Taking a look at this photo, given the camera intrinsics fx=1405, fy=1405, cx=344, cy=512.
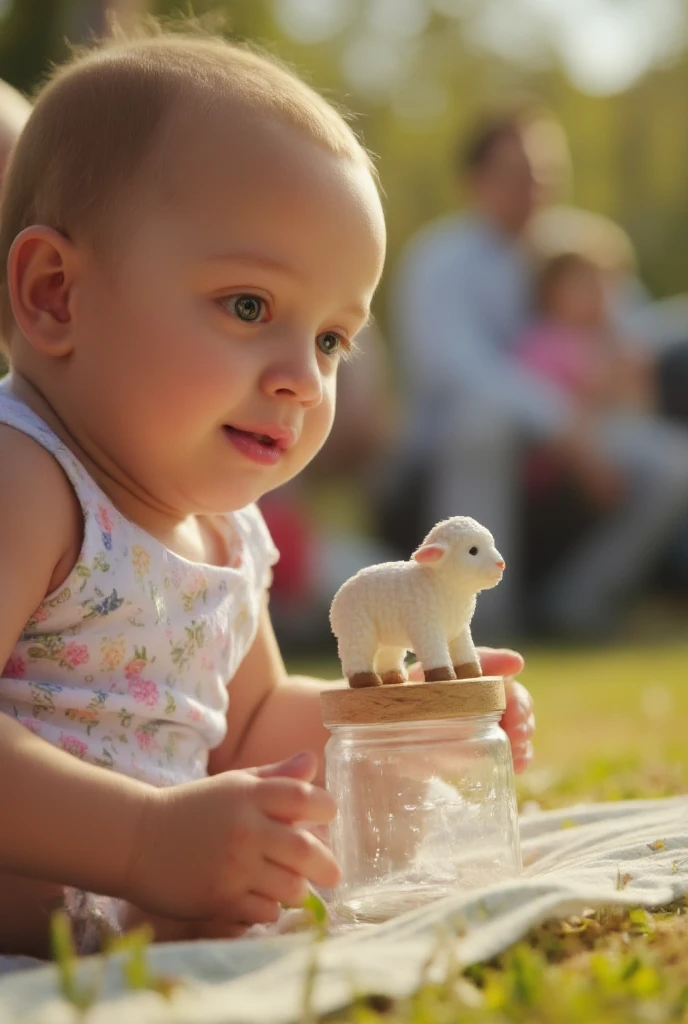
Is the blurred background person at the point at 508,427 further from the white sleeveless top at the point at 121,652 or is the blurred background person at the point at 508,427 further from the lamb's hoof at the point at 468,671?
the lamb's hoof at the point at 468,671

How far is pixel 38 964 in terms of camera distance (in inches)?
56.9

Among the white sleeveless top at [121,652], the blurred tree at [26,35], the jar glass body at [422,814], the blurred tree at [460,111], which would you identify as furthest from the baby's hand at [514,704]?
the blurred tree at [460,111]

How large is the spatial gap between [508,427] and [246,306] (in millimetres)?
5635

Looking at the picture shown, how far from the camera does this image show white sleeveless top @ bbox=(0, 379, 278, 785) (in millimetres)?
1590

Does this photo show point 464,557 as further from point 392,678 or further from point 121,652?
point 121,652

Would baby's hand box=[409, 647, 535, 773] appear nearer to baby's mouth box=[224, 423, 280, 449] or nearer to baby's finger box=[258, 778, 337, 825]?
baby's mouth box=[224, 423, 280, 449]

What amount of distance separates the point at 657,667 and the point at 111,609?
421 centimetres

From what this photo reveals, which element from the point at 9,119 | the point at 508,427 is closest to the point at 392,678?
the point at 9,119

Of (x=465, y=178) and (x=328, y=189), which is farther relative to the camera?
(x=465, y=178)

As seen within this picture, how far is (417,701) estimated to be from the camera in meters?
1.50

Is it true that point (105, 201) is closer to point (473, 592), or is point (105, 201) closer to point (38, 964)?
point (473, 592)

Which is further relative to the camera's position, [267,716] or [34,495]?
[267,716]

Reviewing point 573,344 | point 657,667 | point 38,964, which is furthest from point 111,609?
point 573,344

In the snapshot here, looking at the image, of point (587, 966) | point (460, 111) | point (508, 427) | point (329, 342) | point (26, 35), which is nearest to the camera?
point (587, 966)
